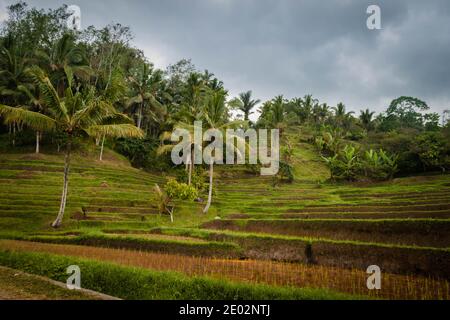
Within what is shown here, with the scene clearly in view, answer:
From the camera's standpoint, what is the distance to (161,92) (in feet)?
142

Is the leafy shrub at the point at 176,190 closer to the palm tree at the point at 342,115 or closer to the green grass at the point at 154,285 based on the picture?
the green grass at the point at 154,285

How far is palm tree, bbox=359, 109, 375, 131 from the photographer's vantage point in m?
60.5

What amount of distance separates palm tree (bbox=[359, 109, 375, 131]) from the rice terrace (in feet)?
43.0

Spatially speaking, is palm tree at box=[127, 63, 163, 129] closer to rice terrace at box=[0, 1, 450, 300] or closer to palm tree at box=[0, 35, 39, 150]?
rice terrace at box=[0, 1, 450, 300]

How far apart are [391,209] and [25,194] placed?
21802 mm

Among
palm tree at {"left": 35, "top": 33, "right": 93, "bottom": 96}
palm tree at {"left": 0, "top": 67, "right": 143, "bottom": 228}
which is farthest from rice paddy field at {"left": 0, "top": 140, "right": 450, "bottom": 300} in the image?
palm tree at {"left": 35, "top": 33, "right": 93, "bottom": 96}

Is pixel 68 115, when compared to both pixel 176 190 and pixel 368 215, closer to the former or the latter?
pixel 176 190

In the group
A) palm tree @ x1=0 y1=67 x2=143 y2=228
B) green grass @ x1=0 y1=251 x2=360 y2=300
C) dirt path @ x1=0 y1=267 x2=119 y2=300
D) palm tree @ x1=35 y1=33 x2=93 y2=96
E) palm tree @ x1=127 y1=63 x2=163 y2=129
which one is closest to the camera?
dirt path @ x1=0 y1=267 x2=119 y2=300

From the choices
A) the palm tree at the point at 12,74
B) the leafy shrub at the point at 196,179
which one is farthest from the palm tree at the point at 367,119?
the palm tree at the point at 12,74

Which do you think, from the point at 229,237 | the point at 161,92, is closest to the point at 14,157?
the point at 161,92

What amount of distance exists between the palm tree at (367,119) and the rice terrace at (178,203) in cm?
1309

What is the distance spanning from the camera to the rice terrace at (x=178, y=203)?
8.24 m

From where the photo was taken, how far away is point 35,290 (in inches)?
273
